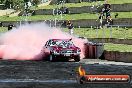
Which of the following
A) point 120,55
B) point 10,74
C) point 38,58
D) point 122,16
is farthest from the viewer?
point 122,16

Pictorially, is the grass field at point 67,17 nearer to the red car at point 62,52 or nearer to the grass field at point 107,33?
the grass field at point 107,33

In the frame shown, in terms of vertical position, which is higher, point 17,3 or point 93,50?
point 17,3

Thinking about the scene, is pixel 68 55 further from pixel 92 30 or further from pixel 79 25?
pixel 79 25

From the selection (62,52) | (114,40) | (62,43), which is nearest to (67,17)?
(114,40)

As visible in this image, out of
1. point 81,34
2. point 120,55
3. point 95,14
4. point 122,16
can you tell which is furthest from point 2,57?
point 95,14

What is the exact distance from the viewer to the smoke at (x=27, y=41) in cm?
3628

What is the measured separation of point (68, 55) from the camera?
3359 centimetres

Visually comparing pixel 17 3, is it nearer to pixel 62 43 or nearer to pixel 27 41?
pixel 27 41

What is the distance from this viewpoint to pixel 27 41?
38875 mm

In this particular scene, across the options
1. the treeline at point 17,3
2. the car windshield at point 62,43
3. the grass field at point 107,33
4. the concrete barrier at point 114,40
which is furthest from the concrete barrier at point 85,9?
the car windshield at point 62,43

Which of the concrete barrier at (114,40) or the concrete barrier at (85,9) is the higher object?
the concrete barrier at (85,9)

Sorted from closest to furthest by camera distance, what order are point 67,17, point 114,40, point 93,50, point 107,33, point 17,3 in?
point 93,50
point 114,40
point 107,33
point 67,17
point 17,3

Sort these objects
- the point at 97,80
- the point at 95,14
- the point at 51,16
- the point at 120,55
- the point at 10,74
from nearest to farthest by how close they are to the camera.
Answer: the point at 97,80, the point at 10,74, the point at 120,55, the point at 95,14, the point at 51,16

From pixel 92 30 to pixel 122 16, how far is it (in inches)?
185
